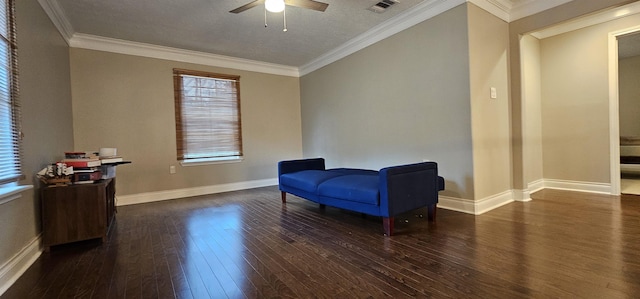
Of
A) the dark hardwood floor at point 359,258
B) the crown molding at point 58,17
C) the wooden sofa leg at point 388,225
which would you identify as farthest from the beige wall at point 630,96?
the crown molding at point 58,17

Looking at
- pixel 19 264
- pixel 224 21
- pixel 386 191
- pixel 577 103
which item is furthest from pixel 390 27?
pixel 19 264

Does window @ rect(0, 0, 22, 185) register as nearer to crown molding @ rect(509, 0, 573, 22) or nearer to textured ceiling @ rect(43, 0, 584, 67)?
textured ceiling @ rect(43, 0, 584, 67)

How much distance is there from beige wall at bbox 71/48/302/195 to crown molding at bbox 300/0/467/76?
1.56m

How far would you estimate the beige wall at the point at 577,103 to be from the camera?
384cm

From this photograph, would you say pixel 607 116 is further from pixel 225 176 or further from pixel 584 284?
pixel 225 176

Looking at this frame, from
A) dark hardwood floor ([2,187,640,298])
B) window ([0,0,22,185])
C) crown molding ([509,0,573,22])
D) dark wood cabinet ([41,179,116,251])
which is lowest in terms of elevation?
dark hardwood floor ([2,187,640,298])

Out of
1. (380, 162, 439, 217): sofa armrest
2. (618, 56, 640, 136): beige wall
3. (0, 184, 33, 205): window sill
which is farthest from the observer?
(618, 56, 640, 136): beige wall

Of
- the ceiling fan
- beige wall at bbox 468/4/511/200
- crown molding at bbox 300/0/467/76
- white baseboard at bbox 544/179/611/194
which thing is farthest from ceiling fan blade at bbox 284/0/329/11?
white baseboard at bbox 544/179/611/194

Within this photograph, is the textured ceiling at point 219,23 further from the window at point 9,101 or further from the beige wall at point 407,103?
the window at point 9,101

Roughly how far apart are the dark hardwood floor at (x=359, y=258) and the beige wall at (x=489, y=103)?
44 cm

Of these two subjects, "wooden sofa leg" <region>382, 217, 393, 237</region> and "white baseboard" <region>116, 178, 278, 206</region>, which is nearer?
"wooden sofa leg" <region>382, 217, 393, 237</region>

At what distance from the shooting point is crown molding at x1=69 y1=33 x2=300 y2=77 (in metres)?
4.02

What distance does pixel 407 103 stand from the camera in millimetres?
3758

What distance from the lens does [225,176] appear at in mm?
5203
